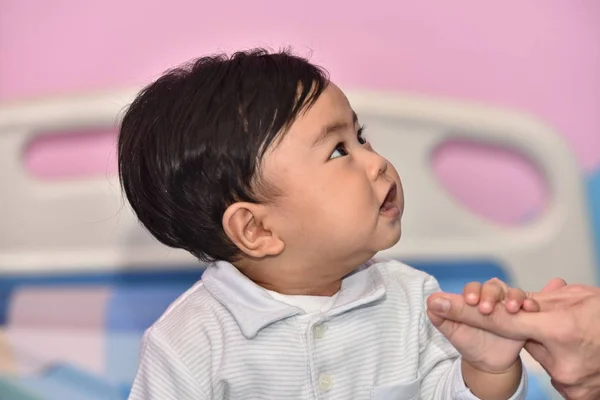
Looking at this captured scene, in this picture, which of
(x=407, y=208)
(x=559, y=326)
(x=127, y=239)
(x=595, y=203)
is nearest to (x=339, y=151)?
(x=559, y=326)

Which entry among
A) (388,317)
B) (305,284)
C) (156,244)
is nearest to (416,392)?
(388,317)

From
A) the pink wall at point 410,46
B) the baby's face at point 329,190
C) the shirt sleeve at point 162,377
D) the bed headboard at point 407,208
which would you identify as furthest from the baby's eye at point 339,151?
the pink wall at point 410,46

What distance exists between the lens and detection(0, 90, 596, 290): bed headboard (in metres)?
1.74

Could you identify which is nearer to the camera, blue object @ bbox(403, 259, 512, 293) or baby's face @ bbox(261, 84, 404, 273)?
baby's face @ bbox(261, 84, 404, 273)

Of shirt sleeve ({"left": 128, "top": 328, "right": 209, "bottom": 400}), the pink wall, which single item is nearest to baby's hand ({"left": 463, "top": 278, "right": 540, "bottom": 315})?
shirt sleeve ({"left": 128, "top": 328, "right": 209, "bottom": 400})

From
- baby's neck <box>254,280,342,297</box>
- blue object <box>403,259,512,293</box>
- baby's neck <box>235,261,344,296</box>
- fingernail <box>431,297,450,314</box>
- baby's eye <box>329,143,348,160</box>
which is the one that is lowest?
blue object <box>403,259,512,293</box>

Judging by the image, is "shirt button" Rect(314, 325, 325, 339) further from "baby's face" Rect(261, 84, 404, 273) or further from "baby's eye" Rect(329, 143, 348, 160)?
"baby's eye" Rect(329, 143, 348, 160)

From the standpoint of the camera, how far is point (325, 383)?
1.16 metres

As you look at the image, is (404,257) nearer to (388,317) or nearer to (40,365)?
(388,317)

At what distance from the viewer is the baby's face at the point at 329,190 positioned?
1.13 meters

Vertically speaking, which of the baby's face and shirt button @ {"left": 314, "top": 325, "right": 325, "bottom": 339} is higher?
the baby's face

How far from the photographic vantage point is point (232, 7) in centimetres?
187

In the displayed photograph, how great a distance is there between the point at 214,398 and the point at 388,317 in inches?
10.6

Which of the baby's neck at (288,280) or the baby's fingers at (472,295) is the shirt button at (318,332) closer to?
the baby's neck at (288,280)
